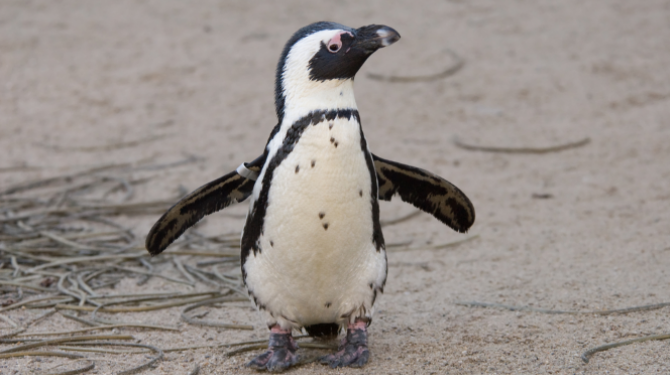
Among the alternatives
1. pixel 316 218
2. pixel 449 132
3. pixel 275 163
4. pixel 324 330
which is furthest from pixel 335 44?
pixel 449 132

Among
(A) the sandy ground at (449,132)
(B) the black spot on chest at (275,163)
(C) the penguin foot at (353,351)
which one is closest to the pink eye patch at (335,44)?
(B) the black spot on chest at (275,163)

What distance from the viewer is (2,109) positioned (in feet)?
21.0

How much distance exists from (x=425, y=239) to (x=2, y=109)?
4.06 metres

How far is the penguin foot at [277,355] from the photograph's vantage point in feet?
8.38

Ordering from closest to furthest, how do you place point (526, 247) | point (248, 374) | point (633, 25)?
1. point (248, 374)
2. point (526, 247)
3. point (633, 25)

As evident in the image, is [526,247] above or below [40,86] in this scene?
below

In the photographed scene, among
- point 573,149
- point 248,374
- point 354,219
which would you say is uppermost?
point 354,219

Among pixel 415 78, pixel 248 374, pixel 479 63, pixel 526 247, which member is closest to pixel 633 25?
pixel 479 63

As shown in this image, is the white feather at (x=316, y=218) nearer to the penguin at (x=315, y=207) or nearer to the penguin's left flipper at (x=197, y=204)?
the penguin at (x=315, y=207)

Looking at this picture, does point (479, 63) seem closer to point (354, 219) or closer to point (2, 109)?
point (2, 109)

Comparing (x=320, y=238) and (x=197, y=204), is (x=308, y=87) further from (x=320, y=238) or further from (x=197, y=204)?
(x=197, y=204)

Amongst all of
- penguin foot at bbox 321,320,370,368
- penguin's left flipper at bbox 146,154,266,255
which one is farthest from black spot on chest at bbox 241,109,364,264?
penguin foot at bbox 321,320,370,368

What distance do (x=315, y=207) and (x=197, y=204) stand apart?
0.52 meters

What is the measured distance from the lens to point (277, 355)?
2.57 meters
